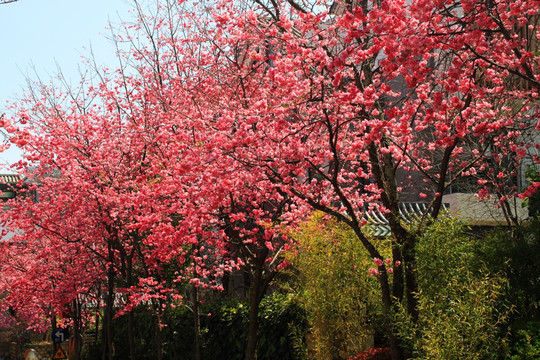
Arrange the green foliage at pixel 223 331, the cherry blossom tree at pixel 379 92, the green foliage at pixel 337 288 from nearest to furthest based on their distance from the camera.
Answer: the cherry blossom tree at pixel 379 92, the green foliage at pixel 337 288, the green foliage at pixel 223 331

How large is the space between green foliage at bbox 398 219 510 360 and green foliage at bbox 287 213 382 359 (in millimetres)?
2095

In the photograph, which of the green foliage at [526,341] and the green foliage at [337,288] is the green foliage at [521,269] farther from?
the green foliage at [337,288]

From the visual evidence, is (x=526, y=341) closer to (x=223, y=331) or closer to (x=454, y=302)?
(x=454, y=302)

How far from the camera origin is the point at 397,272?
9.45m

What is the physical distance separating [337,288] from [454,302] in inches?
158

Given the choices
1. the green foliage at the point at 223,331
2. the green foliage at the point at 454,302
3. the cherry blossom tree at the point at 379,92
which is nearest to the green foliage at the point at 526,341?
the green foliage at the point at 454,302

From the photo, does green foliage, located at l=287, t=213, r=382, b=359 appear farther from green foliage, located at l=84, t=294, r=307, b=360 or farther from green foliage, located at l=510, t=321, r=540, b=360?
green foliage, located at l=510, t=321, r=540, b=360

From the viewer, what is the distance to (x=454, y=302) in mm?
7508

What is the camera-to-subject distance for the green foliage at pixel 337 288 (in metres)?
11.3


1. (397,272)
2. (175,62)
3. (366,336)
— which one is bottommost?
(366,336)

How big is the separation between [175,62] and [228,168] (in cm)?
726

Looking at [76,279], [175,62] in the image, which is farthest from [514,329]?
[76,279]

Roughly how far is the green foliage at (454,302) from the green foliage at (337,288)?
2.10 m

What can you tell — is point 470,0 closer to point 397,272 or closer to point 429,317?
point 429,317
